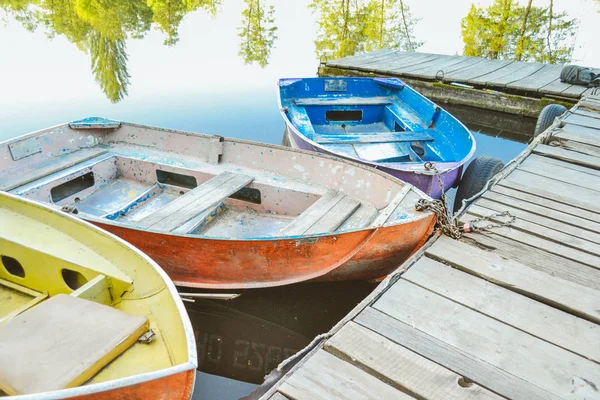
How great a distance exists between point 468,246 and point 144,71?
15.8m

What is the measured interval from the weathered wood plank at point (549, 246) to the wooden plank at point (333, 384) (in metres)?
1.85

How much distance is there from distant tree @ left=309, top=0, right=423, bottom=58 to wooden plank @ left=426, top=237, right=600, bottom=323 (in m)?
17.2

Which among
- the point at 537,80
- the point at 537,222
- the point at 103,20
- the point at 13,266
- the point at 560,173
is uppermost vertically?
the point at 103,20

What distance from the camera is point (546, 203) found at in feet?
12.3

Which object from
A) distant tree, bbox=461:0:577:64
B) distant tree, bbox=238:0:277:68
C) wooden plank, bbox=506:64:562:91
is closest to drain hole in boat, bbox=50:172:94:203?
wooden plank, bbox=506:64:562:91

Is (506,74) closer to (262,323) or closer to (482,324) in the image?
(262,323)

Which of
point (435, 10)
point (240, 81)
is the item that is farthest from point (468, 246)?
point (435, 10)

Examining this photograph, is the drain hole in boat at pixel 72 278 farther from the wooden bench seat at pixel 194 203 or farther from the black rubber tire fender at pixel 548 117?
the black rubber tire fender at pixel 548 117

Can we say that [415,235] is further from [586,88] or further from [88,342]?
[586,88]

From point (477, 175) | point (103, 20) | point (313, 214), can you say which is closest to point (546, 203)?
point (477, 175)

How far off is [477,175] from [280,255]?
3086 millimetres

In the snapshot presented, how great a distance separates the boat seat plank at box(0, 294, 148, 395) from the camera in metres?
1.96

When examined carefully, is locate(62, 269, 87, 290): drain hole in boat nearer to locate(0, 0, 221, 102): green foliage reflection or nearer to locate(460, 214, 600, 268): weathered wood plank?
locate(460, 214, 600, 268): weathered wood plank

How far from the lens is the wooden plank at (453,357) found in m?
2.02
